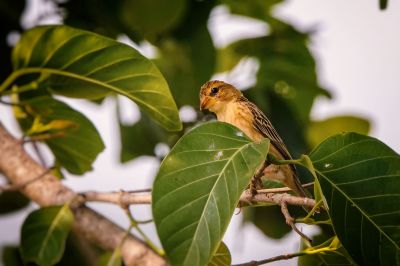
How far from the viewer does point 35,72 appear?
2625 mm

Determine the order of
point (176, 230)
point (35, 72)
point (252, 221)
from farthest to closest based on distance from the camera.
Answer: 1. point (252, 221)
2. point (35, 72)
3. point (176, 230)

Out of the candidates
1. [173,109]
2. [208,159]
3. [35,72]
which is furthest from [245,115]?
[208,159]

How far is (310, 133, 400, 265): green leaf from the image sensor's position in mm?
1636

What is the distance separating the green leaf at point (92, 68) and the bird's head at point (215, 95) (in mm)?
547

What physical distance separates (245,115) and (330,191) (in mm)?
1165

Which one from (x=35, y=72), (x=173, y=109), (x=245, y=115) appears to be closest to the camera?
(x=173, y=109)

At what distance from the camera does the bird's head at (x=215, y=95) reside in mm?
2830

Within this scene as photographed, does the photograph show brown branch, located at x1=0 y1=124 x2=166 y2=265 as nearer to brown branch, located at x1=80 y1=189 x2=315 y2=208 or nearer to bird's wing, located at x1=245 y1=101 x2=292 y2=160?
brown branch, located at x1=80 y1=189 x2=315 y2=208

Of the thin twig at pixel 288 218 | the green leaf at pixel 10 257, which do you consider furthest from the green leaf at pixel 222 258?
the green leaf at pixel 10 257

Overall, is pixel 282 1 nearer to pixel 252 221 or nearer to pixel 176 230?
pixel 252 221

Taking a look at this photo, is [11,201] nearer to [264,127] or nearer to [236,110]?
[236,110]

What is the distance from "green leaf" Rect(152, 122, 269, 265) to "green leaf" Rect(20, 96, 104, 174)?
1.03 metres

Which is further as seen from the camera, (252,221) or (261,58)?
(261,58)

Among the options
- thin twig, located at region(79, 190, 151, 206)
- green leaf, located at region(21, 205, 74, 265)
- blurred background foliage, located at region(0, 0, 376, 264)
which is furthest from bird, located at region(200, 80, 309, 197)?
green leaf, located at region(21, 205, 74, 265)
